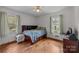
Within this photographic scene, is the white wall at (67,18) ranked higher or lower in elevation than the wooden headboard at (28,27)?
higher

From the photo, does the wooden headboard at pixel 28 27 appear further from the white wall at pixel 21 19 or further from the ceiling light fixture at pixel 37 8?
the ceiling light fixture at pixel 37 8

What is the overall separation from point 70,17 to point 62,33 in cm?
29

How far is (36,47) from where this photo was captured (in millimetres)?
1676

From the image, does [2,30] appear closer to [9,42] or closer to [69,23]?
[9,42]

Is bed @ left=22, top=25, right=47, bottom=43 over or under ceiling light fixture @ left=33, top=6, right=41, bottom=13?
under

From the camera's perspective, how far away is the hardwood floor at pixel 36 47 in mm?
1653

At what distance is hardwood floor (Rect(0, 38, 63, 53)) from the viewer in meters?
1.65

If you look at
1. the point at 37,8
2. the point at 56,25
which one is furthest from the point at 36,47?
the point at 37,8

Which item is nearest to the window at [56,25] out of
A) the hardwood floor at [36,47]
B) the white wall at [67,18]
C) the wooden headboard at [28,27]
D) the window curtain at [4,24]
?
the white wall at [67,18]

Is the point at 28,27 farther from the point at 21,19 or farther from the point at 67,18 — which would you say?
the point at 67,18

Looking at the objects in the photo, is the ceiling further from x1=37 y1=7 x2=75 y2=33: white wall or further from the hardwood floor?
the hardwood floor

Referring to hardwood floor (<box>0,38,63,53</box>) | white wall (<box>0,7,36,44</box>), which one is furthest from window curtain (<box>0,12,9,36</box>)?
hardwood floor (<box>0,38,63,53</box>)
